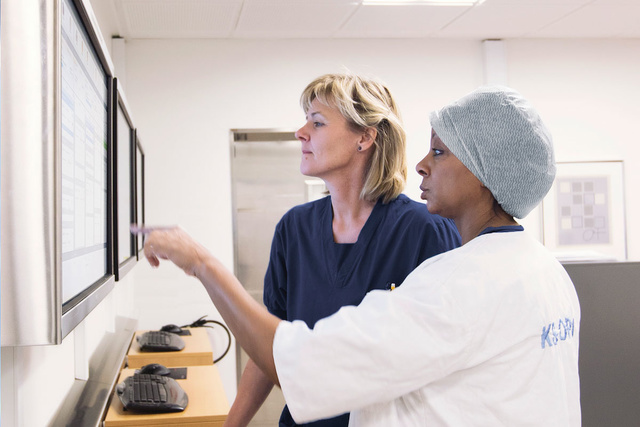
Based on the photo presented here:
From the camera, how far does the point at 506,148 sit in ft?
3.13

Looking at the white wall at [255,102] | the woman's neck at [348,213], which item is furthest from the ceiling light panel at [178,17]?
the woman's neck at [348,213]

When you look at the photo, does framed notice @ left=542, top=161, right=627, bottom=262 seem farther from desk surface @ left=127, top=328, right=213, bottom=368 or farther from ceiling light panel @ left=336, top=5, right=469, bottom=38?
desk surface @ left=127, top=328, right=213, bottom=368

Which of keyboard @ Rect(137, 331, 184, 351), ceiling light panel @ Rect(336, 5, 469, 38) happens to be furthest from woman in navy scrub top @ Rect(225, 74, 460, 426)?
ceiling light panel @ Rect(336, 5, 469, 38)

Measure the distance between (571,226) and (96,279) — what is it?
12.6 ft

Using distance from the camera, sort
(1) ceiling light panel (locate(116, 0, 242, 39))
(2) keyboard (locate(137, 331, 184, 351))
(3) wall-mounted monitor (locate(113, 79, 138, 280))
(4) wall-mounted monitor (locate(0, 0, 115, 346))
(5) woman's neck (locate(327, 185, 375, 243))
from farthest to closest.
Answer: (1) ceiling light panel (locate(116, 0, 242, 39)), (2) keyboard (locate(137, 331, 184, 351)), (3) wall-mounted monitor (locate(113, 79, 138, 280)), (5) woman's neck (locate(327, 185, 375, 243)), (4) wall-mounted monitor (locate(0, 0, 115, 346))

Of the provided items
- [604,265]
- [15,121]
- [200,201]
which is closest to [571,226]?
[200,201]

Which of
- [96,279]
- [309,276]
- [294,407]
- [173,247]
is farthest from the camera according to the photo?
[309,276]

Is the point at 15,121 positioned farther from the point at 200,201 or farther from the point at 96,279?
the point at 200,201

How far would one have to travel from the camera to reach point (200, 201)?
401 centimetres

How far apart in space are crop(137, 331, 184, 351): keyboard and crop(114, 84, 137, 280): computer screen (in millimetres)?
676

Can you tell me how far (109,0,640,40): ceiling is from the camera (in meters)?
3.47

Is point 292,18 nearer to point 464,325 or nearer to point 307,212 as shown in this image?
point 307,212

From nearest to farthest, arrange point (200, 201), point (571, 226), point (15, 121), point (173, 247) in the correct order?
point (15, 121), point (173, 247), point (200, 201), point (571, 226)

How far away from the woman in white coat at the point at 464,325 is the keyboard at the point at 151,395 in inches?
38.1
